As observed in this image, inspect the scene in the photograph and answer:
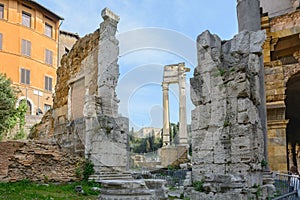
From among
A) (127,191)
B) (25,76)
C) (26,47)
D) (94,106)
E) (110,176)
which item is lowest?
(110,176)

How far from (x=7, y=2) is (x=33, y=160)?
23.5m

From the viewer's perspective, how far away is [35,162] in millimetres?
9141

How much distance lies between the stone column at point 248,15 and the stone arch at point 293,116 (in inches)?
211

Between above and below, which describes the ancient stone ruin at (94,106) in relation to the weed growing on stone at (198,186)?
above

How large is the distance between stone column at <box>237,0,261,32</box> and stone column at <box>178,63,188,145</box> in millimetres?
13222

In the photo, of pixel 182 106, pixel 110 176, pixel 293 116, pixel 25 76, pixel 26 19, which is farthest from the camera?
pixel 26 19

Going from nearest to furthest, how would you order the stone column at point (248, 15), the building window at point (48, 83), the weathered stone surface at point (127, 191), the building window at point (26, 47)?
1. the weathered stone surface at point (127, 191)
2. the stone column at point (248, 15)
3. the building window at point (26, 47)
4. the building window at point (48, 83)

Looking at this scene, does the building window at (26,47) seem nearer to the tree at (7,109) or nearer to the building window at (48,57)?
the building window at (48,57)

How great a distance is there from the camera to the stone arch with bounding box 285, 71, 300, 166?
16.8 metres

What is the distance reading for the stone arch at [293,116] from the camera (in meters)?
16.8

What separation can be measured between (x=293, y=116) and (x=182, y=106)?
7859 mm

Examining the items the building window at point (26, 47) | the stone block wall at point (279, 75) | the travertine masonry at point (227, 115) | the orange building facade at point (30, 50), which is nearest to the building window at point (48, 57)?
the orange building facade at point (30, 50)

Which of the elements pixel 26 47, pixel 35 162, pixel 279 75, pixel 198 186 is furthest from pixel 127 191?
pixel 26 47

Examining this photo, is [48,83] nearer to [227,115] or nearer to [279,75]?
[279,75]
